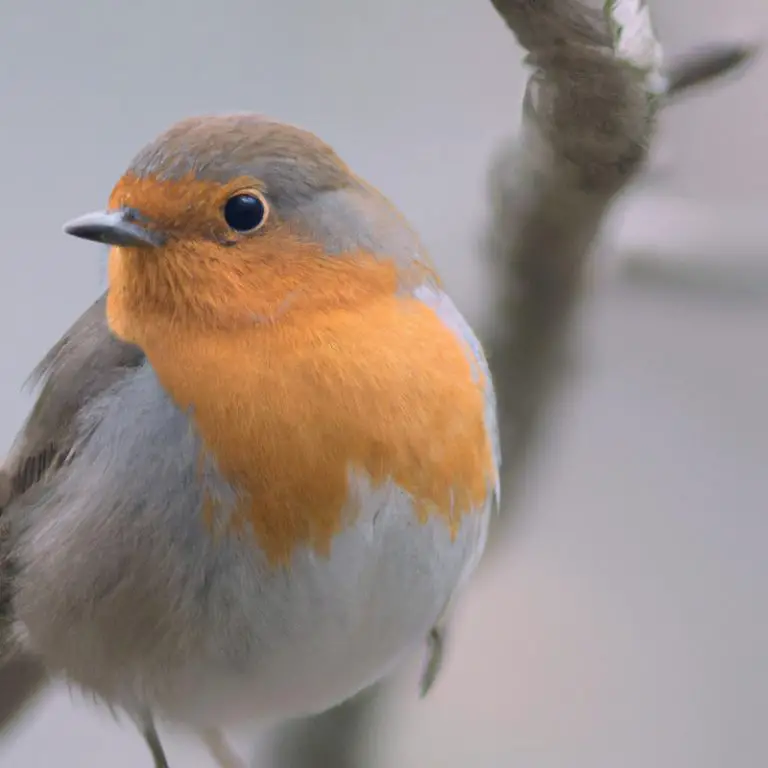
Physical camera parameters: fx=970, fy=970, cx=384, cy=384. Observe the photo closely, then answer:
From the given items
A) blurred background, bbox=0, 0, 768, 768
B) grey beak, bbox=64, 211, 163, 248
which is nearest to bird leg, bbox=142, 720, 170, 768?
blurred background, bbox=0, 0, 768, 768

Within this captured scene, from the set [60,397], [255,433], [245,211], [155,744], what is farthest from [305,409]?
[155,744]

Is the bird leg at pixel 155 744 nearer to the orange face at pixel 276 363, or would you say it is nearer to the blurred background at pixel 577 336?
the blurred background at pixel 577 336

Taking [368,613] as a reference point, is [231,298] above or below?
above

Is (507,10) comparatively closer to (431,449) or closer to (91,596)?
(431,449)

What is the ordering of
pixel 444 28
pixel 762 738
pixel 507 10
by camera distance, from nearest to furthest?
pixel 507 10 < pixel 444 28 < pixel 762 738

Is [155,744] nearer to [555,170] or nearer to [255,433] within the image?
[255,433]

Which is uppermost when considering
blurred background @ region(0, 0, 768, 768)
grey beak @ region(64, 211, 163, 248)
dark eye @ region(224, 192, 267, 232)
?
grey beak @ region(64, 211, 163, 248)

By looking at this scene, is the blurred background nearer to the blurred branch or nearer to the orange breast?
the blurred branch

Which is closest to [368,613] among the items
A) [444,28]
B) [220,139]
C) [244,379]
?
[244,379]

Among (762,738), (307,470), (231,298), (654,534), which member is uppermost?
(231,298)
